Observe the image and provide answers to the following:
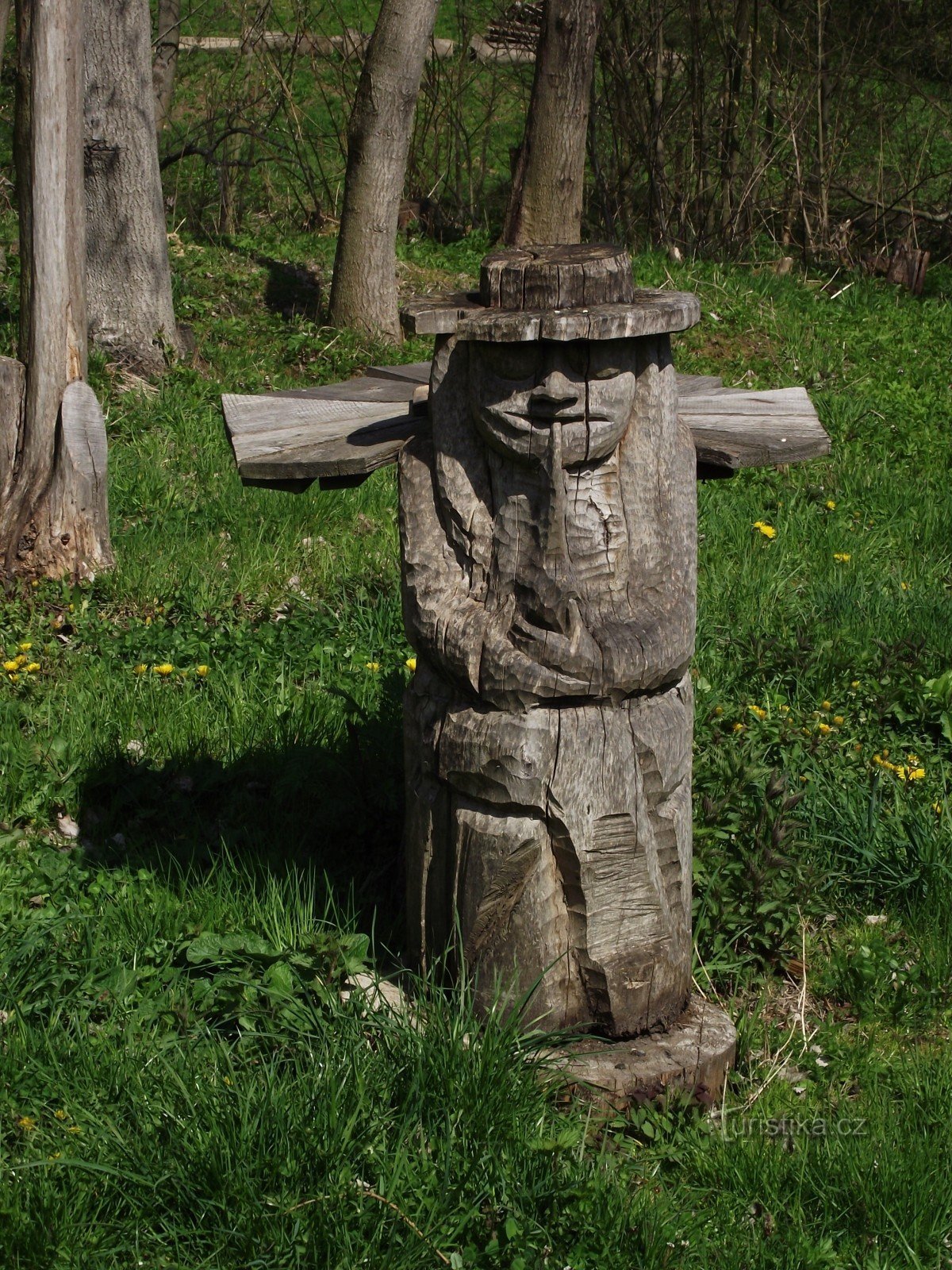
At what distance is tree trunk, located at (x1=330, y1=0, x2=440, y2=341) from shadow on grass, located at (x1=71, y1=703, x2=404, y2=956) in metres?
4.65

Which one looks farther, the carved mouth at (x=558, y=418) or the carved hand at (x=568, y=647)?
the carved hand at (x=568, y=647)

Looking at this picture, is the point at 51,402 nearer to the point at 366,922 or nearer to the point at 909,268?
the point at 366,922

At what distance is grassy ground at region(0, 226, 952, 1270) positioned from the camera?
8.11ft

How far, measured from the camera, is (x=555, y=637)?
2.71 metres

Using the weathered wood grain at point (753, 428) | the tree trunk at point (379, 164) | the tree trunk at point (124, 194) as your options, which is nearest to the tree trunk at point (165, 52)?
the tree trunk at point (379, 164)

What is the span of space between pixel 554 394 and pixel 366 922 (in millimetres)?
1614

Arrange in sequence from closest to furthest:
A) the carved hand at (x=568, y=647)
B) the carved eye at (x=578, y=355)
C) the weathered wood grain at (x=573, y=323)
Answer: the weathered wood grain at (x=573, y=323)
the carved eye at (x=578, y=355)
the carved hand at (x=568, y=647)

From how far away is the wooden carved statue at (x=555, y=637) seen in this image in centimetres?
260

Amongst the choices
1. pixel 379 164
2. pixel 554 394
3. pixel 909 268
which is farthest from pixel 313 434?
pixel 909 268

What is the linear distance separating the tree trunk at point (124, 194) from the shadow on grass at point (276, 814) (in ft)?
12.3

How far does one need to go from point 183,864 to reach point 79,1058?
891 mm

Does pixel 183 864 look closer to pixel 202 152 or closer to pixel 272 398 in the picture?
pixel 272 398

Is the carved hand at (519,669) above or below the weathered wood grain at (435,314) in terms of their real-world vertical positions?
below

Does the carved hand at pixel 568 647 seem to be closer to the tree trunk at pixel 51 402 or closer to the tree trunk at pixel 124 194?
the tree trunk at pixel 51 402
